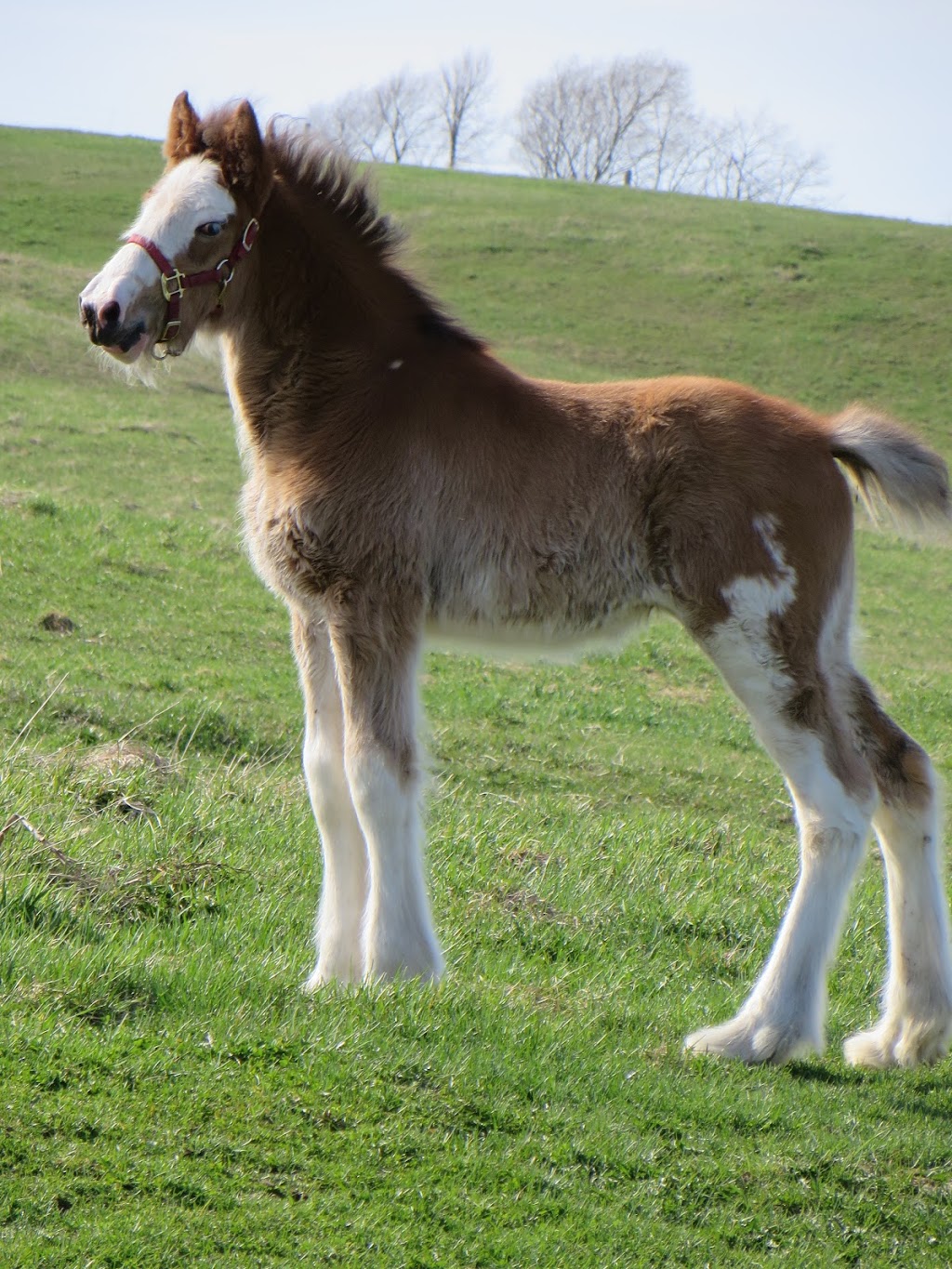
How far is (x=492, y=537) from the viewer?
475 cm

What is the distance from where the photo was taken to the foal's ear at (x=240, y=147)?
4.69 meters

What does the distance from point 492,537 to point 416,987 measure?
1623mm

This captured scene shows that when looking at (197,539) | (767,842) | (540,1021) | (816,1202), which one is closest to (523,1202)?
(816,1202)

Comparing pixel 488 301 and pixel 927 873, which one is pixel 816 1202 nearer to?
pixel 927 873

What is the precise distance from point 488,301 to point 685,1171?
114ft

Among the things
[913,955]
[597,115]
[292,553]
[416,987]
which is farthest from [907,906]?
[597,115]

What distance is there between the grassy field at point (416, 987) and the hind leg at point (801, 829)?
18 centimetres

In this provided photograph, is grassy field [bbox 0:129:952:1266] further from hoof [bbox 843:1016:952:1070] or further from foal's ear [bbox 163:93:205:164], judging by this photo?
foal's ear [bbox 163:93:205:164]

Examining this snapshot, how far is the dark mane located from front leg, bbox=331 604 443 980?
124 centimetres

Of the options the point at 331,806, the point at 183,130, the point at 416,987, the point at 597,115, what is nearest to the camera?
the point at 416,987

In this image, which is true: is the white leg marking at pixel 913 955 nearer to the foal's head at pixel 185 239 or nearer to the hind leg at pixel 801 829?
the hind leg at pixel 801 829

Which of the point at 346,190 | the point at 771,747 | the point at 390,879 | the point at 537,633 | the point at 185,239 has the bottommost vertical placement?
the point at 390,879

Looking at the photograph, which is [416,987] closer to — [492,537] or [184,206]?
[492,537]

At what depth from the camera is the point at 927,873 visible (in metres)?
4.82
